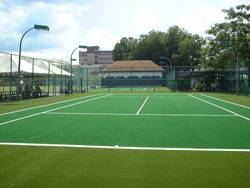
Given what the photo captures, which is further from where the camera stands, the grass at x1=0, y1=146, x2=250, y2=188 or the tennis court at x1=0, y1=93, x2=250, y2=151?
the tennis court at x1=0, y1=93, x2=250, y2=151

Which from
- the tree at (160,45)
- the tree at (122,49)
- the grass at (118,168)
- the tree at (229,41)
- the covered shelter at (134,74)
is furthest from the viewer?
the tree at (122,49)

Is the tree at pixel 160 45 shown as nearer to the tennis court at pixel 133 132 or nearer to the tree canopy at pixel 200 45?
the tree canopy at pixel 200 45

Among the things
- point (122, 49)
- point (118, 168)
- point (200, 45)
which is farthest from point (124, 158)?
point (122, 49)

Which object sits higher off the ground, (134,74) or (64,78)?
(134,74)

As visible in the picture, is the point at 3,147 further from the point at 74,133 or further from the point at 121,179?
the point at 121,179

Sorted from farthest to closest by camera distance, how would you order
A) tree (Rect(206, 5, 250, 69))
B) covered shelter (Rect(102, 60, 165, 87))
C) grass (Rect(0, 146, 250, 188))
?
covered shelter (Rect(102, 60, 165, 87)) → tree (Rect(206, 5, 250, 69)) → grass (Rect(0, 146, 250, 188))

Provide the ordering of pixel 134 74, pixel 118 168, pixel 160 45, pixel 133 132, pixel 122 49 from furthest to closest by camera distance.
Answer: pixel 122 49
pixel 160 45
pixel 134 74
pixel 133 132
pixel 118 168

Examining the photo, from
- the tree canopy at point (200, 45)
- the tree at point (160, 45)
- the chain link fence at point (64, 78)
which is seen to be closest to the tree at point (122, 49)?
the tree canopy at point (200, 45)

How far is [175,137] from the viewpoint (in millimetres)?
10547

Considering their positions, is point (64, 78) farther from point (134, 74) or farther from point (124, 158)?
point (134, 74)

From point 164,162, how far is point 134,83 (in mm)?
71514

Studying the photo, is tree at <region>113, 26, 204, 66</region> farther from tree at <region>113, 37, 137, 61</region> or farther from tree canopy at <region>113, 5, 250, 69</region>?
tree at <region>113, 37, 137, 61</region>

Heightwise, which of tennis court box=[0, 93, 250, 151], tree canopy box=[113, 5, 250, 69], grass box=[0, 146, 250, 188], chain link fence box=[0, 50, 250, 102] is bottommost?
grass box=[0, 146, 250, 188]

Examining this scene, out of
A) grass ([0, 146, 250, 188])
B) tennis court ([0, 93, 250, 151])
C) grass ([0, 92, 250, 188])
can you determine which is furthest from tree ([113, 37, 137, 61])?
grass ([0, 146, 250, 188])
